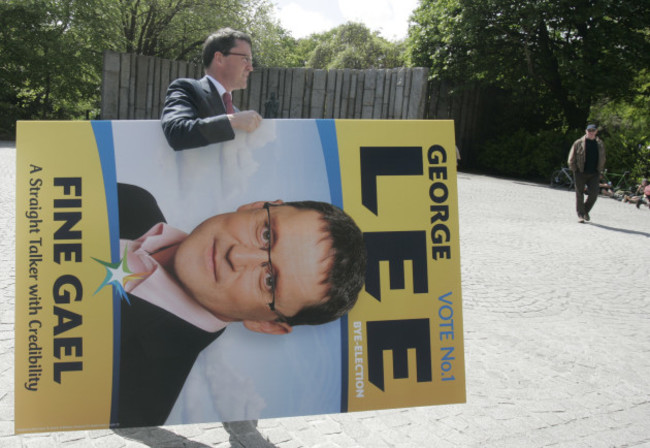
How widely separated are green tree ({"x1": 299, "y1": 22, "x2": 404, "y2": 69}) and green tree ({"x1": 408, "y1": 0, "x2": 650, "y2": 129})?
32.6 m

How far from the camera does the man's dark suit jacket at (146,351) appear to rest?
8.19 ft

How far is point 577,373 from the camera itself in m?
4.05

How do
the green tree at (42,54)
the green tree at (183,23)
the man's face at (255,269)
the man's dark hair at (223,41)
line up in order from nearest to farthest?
the man's face at (255,269) < the man's dark hair at (223,41) < the green tree at (42,54) < the green tree at (183,23)

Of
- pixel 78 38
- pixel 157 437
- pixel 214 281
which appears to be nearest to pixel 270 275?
pixel 214 281

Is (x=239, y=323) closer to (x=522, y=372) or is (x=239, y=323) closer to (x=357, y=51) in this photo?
(x=522, y=372)

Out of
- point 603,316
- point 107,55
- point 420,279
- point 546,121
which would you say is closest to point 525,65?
point 546,121

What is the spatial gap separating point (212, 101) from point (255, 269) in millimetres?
933

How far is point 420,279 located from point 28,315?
1697 millimetres

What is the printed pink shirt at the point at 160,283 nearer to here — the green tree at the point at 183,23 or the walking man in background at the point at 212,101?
the walking man in background at the point at 212,101

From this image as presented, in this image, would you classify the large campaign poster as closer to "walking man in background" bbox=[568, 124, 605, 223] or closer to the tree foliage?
"walking man in background" bbox=[568, 124, 605, 223]

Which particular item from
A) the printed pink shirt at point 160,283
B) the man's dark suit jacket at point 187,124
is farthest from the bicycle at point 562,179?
the printed pink shirt at point 160,283

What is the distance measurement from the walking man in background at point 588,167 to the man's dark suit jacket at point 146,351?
10.4 m

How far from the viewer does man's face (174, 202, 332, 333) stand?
8.39ft

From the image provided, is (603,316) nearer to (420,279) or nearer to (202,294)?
(420,279)
